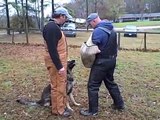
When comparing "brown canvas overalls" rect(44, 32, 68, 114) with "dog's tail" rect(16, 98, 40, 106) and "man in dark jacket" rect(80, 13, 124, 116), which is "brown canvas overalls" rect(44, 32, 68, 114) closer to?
"man in dark jacket" rect(80, 13, 124, 116)

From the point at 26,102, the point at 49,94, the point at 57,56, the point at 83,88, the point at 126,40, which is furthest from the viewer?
the point at 126,40

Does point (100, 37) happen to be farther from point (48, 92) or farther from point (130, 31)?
point (130, 31)

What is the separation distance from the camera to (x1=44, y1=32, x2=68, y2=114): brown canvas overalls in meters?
4.22

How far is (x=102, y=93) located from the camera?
571cm

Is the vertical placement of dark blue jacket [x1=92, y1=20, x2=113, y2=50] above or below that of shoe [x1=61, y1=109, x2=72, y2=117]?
above

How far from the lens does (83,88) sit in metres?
6.06

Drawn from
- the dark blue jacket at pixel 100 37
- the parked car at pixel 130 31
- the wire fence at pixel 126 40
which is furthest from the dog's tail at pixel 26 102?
the parked car at pixel 130 31

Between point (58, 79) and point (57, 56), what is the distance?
0.35 meters

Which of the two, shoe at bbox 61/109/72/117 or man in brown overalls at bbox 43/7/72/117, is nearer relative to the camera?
man in brown overalls at bbox 43/7/72/117

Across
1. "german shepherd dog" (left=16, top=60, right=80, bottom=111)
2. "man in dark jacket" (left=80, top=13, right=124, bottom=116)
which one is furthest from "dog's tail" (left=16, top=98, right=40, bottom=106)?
"man in dark jacket" (left=80, top=13, right=124, bottom=116)

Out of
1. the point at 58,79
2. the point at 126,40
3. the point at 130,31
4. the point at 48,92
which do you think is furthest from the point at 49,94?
the point at 130,31

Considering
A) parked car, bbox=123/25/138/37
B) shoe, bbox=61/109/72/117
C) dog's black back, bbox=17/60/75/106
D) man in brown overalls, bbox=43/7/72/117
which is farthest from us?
parked car, bbox=123/25/138/37

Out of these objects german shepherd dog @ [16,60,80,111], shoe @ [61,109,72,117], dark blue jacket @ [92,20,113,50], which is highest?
dark blue jacket @ [92,20,113,50]

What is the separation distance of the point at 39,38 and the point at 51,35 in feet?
38.4
